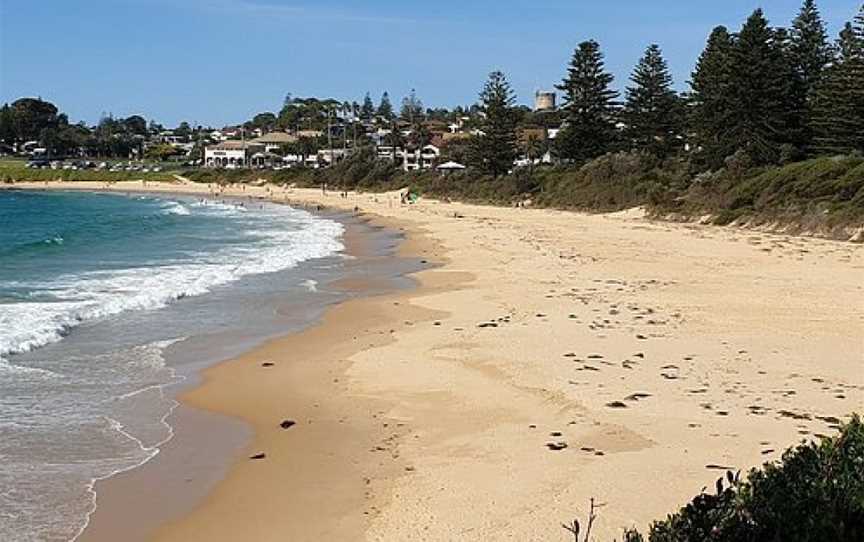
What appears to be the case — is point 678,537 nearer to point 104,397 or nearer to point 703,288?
point 104,397

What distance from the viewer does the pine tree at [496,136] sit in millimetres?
61812

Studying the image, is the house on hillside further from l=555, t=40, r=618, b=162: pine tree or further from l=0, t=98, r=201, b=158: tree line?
l=555, t=40, r=618, b=162: pine tree

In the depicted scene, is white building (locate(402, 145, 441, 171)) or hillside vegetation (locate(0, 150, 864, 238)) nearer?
hillside vegetation (locate(0, 150, 864, 238))

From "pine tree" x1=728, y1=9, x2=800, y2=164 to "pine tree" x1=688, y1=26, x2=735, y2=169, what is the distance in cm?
38

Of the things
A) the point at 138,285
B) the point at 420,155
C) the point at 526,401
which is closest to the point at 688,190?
the point at 138,285

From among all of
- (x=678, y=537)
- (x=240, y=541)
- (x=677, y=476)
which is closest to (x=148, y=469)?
(x=240, y=541)

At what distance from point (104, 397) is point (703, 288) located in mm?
10800

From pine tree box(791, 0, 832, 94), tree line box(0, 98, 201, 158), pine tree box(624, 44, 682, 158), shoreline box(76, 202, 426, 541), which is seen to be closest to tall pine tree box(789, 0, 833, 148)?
pine tree box(791, 0, 832, 94)

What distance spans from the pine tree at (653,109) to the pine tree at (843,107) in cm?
1624

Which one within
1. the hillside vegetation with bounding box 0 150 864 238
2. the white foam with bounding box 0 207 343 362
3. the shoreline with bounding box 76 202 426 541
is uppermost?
the hillside vegetation with bounding box 0 150 864 238

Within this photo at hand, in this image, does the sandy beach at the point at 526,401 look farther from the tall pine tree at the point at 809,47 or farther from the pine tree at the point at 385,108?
the pine tree at the point at 385,108

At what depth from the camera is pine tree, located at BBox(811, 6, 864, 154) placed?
35500 mm

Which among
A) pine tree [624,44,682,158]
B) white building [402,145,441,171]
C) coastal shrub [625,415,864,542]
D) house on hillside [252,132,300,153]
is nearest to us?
coastal shrub [625,415,864,542]

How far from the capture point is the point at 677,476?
6457 mm
